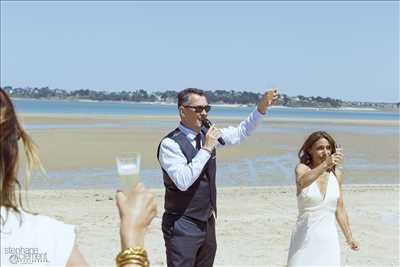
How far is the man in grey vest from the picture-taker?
4.96 m

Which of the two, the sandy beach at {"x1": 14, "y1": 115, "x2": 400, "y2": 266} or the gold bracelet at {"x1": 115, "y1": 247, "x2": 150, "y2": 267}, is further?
the sandy beach at {"x1": 14, "y1": 115, "x2": 400, "y2": 266}

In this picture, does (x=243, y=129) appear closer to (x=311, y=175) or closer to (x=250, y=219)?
(x=311, y=175)

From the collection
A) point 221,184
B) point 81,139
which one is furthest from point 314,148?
point 81,139

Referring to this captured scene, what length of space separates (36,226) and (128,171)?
0.99 ft

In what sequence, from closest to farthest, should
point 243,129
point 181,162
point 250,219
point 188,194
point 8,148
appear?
1. point 8,148
2. point 181,162
3. point 188,194
4. point 243,129
5. point 250,219

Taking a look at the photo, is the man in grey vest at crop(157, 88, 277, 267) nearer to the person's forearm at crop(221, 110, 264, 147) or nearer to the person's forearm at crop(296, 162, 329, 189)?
the person's forearm at crop(221, 110, 264, 147)

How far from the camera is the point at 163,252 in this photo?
8375 millimetres

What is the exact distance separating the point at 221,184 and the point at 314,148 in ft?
37.9

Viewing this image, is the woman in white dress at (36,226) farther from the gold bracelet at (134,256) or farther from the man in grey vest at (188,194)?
the man in grey vest at (188,194)

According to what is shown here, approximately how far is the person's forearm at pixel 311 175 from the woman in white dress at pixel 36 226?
141 inches

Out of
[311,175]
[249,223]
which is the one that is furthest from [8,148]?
[249,223]

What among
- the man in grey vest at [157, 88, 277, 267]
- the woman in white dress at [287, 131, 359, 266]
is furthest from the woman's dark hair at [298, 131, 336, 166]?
the man in grey vest at [157, 88, 277, 267]

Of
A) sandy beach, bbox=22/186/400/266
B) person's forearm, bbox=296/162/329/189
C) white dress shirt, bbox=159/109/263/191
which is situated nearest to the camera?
white dress shirt, bbox=159/109/263/191

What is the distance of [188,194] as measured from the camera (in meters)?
4.99
